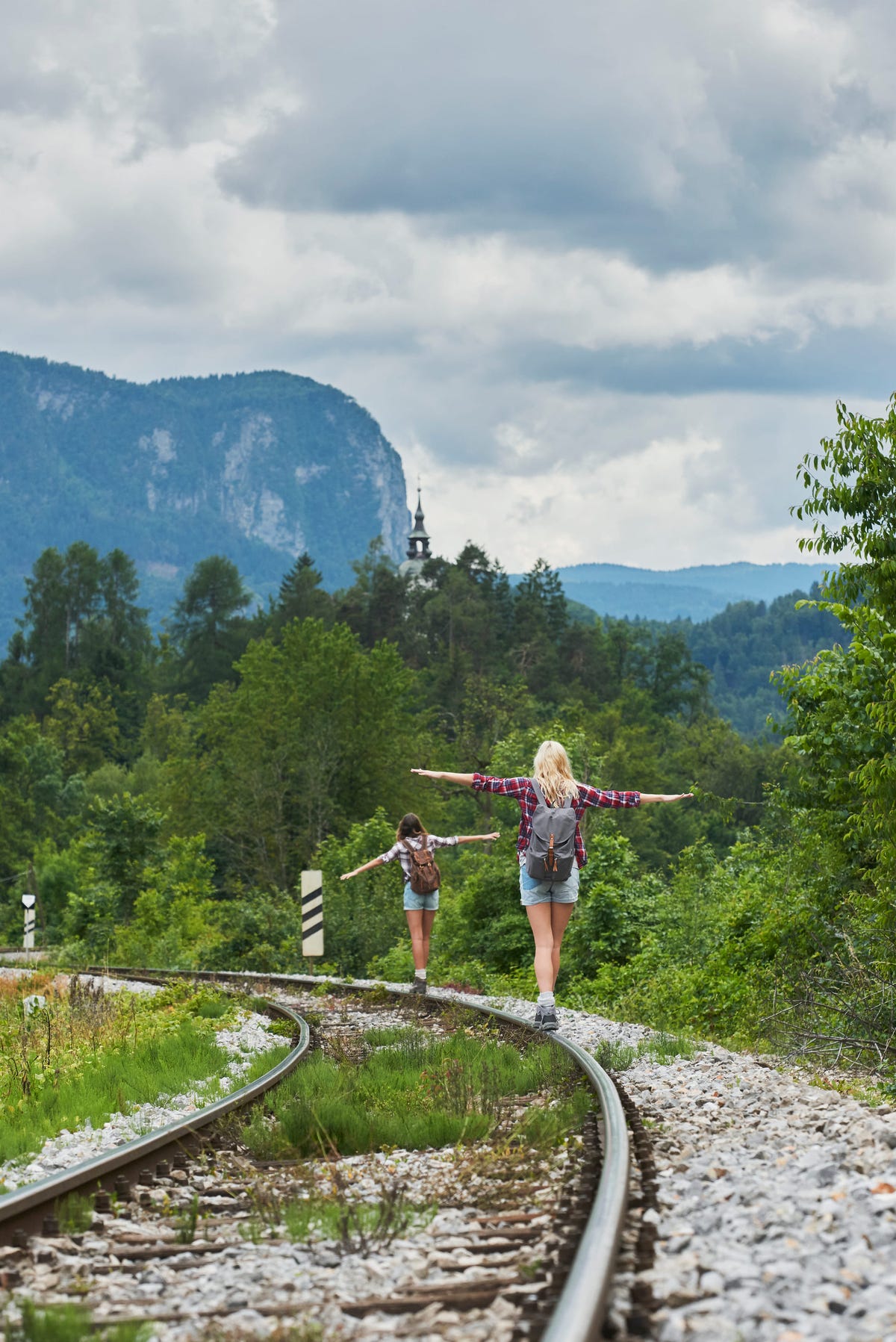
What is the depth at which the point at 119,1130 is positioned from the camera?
281 inches

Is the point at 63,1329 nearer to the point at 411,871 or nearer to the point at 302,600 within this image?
the point at 411,871

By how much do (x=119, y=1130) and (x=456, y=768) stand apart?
67410 millimetres

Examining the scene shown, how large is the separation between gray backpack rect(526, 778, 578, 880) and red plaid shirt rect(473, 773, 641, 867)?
0.22 feet

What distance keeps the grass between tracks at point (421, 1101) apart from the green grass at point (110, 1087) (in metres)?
0.89

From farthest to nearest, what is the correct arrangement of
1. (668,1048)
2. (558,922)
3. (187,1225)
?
(558,922)
(668,1048)
(187,1225)

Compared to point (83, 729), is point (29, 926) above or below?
below

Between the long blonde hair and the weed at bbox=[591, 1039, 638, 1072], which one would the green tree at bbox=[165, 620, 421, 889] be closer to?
the long blonde hair

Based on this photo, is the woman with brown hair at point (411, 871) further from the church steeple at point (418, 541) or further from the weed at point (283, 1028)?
the church steeple at point (418, 541)

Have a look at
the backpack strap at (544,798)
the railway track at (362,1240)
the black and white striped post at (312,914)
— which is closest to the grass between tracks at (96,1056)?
the railway track at (362,1240)

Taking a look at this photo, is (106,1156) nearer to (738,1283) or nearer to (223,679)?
(738,1283)

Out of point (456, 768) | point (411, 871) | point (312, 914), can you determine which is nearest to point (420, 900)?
point (411, 871)

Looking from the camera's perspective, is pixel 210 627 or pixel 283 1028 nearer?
pixel 283 1028

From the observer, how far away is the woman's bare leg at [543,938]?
930cm

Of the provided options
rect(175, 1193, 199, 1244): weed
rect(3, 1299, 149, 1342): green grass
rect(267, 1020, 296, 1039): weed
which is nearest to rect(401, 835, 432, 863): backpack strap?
rect(267, 1020, 296, 1039): weed
